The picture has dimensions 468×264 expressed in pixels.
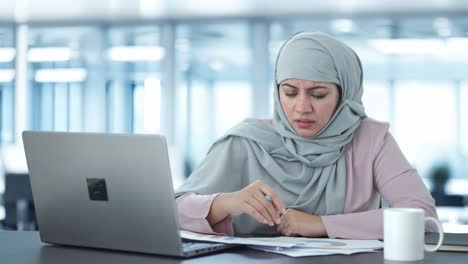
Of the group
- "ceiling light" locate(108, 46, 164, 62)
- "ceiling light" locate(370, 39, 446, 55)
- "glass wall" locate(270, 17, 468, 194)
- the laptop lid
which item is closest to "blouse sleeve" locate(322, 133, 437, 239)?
the laptop lid

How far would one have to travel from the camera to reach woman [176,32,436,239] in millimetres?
2068

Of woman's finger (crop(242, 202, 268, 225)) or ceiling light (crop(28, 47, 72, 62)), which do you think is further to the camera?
ceiling light (crop(28, 47, 72, 62))

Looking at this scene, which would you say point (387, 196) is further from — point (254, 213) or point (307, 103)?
point (254, 213)

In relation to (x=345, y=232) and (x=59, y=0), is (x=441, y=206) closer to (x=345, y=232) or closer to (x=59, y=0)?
(x=59, y=0)

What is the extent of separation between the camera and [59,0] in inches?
281

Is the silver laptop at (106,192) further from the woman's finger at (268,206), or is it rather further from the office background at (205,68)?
the office background at (205,68)

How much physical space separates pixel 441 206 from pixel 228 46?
2.65 meters

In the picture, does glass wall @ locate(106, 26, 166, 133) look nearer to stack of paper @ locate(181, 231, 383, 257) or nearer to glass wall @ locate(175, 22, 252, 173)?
glass wall @ locate(175, 22, 252, 173)

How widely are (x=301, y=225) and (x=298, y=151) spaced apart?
307mm

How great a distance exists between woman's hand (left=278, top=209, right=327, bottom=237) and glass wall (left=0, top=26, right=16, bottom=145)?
23.8 ft

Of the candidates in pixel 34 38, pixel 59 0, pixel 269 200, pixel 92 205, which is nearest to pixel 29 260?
pixel 92 205

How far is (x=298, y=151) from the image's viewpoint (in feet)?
6.98

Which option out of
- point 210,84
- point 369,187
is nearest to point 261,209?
point 369,187

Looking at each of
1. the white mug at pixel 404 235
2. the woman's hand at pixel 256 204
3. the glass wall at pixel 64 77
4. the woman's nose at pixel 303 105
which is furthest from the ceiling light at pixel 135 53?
the white mug at pixel 404 235
